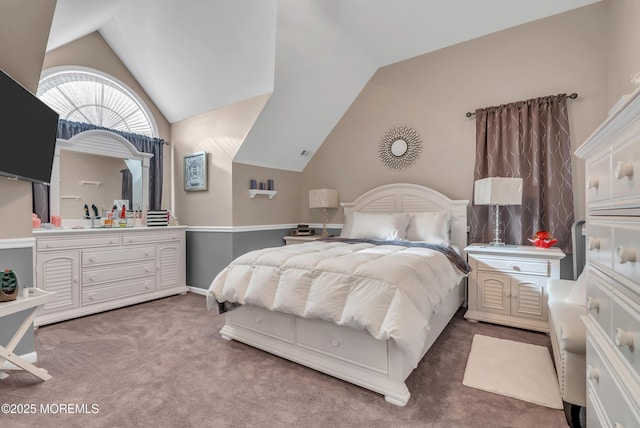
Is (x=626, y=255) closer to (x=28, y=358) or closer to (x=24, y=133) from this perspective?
(x=24, y=133)

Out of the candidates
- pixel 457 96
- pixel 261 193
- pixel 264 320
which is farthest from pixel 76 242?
pixel 457 96

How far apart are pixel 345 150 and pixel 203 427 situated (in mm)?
3613

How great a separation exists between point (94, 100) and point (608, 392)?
4962mm

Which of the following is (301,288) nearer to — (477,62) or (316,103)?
(316,103)

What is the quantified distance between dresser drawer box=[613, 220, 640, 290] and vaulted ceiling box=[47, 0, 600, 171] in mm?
2937

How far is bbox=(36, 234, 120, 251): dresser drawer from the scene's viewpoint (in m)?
2.89

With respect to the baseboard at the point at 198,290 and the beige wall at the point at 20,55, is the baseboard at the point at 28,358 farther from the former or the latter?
the baseboard at the point at 198,290

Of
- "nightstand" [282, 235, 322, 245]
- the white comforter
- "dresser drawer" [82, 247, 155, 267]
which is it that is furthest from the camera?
"nightstand" [282, 235, 322, 245]

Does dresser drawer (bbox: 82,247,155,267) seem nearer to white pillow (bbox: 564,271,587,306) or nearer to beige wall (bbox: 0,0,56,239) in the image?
beige wall (bbox: 0,0,56,239)

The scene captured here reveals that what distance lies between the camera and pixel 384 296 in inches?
69.3

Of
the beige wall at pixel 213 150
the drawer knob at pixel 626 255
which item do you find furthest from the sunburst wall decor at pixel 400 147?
the drawer knob at pixel 626 255

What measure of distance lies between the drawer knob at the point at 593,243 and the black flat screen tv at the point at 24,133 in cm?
297

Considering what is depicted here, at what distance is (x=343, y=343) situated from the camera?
194 cm

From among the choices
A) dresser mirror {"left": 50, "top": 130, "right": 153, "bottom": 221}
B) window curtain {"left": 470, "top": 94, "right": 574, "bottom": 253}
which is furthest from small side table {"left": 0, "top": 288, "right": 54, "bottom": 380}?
window curtain {"left": 470, "top": 94, "right": 574, "bottom": 253}
